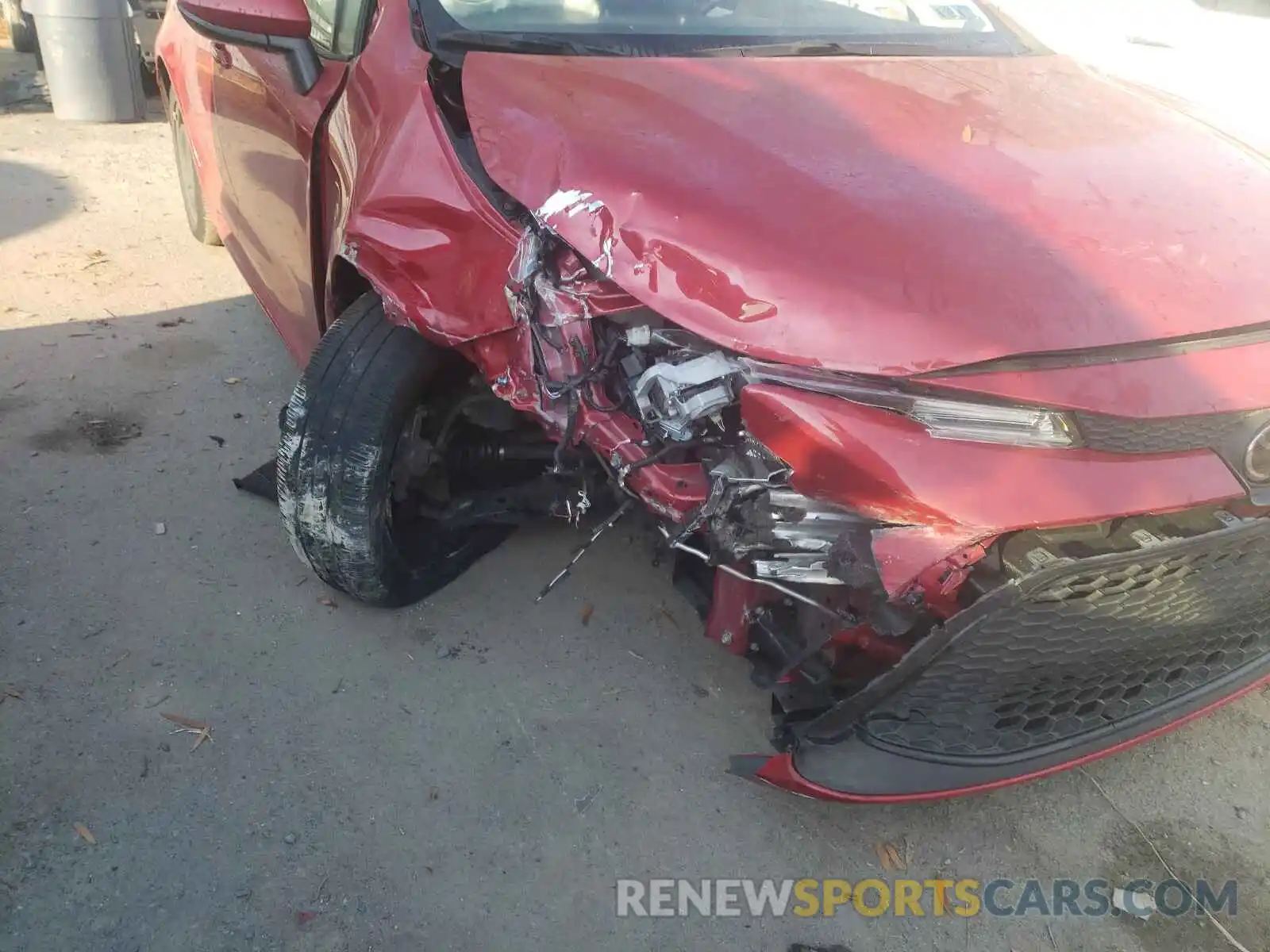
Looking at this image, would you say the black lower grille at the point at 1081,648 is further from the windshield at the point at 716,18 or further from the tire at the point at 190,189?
the tire at the point at 190,189

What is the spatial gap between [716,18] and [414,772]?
6.68 ft

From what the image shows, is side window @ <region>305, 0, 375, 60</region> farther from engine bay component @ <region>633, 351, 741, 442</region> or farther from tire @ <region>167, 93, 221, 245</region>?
tire @ <region>167, 93, 221, 245</region>

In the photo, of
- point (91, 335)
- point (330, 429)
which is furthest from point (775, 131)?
point (91, 335)

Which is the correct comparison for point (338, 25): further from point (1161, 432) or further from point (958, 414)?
point (1161, 432)

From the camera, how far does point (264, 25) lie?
2389mm

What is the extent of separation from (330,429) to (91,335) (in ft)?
7.17

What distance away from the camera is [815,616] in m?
1.85

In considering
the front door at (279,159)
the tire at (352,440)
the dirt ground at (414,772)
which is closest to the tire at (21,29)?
the front door at (279,159)

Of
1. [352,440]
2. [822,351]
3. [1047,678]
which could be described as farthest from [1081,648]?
[352,440]

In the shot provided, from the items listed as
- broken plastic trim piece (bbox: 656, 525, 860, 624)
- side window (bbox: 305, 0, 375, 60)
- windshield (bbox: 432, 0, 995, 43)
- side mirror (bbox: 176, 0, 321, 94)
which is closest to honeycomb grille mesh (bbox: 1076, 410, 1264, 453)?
broken plastic trim piece (bbox: 656, 525, 860, 624)

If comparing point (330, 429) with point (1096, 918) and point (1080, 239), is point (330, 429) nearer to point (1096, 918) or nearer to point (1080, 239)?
point (1080, 239)

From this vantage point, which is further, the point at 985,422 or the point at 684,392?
the point at 684,392

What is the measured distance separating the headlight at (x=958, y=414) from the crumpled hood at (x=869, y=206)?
0.04 metres

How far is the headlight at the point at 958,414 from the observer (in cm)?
159
